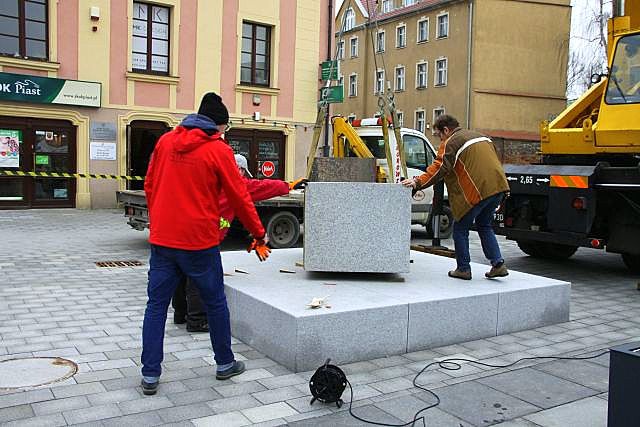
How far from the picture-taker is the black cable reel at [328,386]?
4.12 m

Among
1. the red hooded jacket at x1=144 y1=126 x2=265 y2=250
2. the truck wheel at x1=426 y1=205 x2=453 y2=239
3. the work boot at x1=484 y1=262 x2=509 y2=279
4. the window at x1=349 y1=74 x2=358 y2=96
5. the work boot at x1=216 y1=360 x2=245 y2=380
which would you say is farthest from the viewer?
the window at x1=349 y1=74 x2=358 y2=96

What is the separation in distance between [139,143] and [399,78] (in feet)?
96.6

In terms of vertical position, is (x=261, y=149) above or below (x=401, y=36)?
below

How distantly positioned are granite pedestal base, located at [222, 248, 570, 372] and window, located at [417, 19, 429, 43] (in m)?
38.8

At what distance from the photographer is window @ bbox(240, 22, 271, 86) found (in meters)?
20.7

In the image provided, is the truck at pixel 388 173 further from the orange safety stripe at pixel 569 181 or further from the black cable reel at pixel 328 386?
the black cable reel at pixel 328 386

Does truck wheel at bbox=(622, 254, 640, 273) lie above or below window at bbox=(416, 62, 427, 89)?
below

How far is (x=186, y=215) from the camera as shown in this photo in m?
4.23

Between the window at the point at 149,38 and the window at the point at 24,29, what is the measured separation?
7.63 ft

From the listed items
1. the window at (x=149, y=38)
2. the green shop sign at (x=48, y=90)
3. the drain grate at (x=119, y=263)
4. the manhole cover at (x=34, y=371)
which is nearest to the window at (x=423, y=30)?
the window at (x=149, y=38)

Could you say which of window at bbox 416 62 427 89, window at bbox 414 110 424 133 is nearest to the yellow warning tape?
window at bbox 414 110 424 133

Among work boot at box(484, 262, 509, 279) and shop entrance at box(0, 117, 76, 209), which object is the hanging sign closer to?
shop entrance at box(0, 117, 76, 209)

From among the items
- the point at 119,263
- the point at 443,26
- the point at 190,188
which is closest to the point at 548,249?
the point at 119,263

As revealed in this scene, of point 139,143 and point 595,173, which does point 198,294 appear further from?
point 139,143
